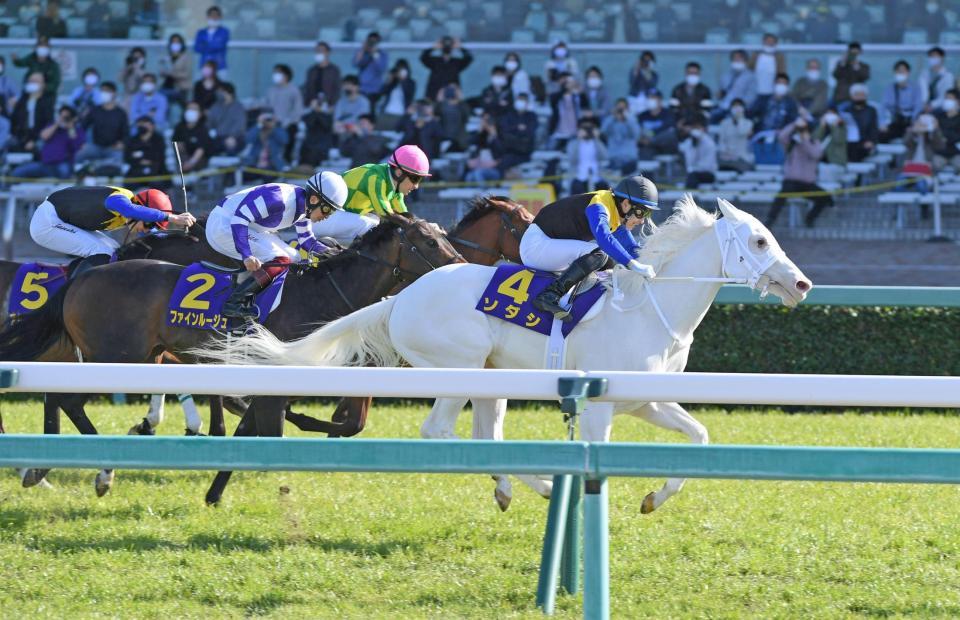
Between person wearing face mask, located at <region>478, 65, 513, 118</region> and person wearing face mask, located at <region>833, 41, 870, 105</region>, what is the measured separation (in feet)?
11.8

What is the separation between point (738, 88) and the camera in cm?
1478

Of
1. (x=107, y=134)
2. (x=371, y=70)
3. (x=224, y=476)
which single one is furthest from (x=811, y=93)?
(x=224, y=476)

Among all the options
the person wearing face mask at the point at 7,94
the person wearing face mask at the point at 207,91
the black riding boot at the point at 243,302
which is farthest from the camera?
the person wearing face mask at the point at 7,94

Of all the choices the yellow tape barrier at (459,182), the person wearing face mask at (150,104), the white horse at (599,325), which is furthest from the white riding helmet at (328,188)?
the person wearing face mask at (150,104)

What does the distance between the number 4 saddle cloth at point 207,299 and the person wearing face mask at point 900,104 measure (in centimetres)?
946

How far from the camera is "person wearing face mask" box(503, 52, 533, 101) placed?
15081mm

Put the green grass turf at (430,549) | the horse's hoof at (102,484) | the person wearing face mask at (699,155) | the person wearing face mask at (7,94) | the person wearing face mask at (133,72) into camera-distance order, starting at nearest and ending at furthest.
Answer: the green grass turf at (430,549) → the horse's hoof at (102,484) → the person wearing face mask at (699,155) → the person wearing face mask at (7,94) → the person wearing face mask at (133,72)

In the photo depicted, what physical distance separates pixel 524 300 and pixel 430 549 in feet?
4.28

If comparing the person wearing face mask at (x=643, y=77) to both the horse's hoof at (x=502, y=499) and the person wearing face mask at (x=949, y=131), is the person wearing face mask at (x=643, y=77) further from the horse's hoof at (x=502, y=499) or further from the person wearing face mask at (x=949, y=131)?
the horse's hoof at (x=502, y=499)

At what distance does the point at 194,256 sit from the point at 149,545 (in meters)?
3.18

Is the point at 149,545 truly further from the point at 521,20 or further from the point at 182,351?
the point at 521,20

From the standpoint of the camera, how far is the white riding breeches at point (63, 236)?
315 inches

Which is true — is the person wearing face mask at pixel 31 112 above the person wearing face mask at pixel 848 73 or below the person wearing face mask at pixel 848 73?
below

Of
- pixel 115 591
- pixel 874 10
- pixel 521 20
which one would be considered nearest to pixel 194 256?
pixel 115 591
